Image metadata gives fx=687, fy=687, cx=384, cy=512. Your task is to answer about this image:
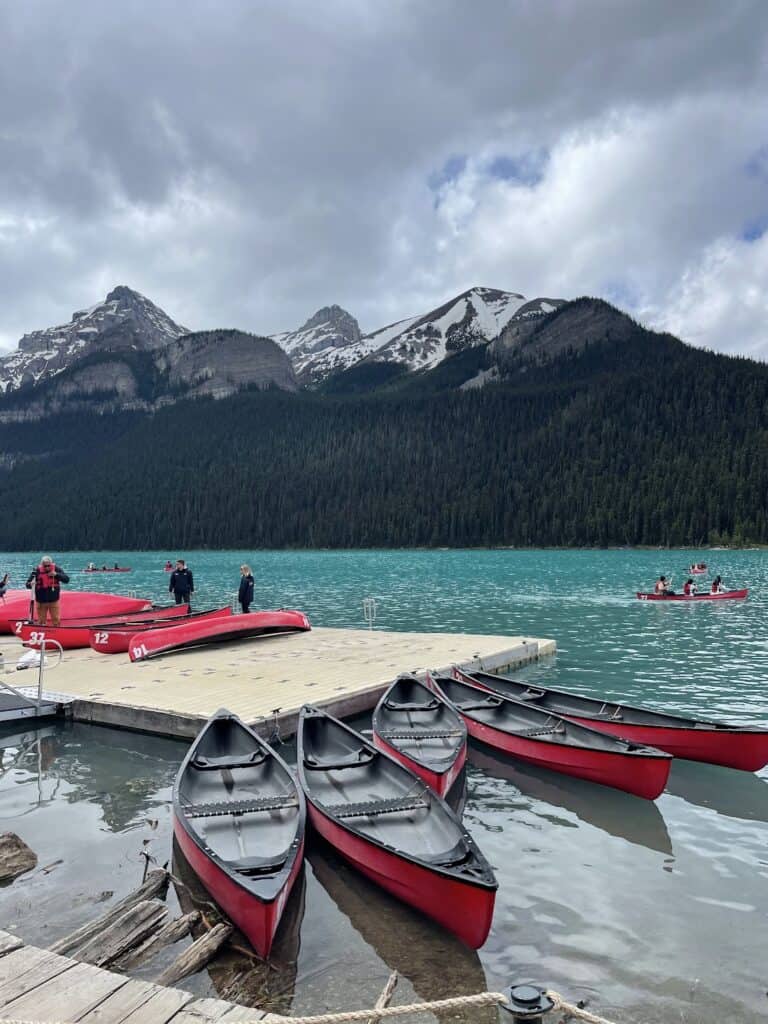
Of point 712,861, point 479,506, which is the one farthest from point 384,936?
point 479,506

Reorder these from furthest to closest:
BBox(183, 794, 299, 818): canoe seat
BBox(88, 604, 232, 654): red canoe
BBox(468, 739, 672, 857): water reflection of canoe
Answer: BBox(88, 604, 232, 654): red canoe → BBox(468, 739, 672, 857): water reflection of canoe → BBox(183, 794, 299, 818): canoe seat

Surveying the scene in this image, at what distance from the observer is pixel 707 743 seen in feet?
38.2

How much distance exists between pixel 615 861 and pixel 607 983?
281 centimetres

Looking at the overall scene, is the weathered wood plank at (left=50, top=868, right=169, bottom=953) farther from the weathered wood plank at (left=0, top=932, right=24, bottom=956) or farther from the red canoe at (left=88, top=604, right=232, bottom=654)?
the red canoe at (left=88, top=604, right=232, bottom=654)

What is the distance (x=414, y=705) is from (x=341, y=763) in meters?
4.02

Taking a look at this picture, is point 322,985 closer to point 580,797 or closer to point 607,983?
point 607,983

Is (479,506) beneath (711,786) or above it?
above

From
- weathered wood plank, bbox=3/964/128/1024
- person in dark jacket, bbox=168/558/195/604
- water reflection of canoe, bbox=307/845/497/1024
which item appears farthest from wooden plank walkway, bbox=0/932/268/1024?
person in dark jacket, bbox=168/558/195/604

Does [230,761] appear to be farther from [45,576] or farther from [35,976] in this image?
[45,576]

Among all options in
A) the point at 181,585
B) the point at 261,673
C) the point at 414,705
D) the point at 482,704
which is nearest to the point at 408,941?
the point at 414,705

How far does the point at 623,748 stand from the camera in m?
11.2

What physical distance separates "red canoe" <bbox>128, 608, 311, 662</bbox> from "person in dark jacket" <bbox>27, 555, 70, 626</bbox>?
359 cm

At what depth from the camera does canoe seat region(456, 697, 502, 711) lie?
1421cm

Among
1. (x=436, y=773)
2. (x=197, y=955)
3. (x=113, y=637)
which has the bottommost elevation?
(x=197, y=955)
